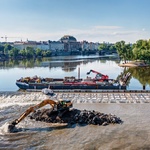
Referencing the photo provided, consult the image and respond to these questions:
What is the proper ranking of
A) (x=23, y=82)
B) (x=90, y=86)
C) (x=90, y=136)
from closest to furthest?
(x=90, y=136), (x=90, y=86), (x=23, y=82)

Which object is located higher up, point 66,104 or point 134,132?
point 66,104

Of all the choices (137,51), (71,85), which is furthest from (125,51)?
(71,85)

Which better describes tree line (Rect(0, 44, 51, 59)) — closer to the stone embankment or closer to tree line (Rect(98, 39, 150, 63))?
tree line (Rect(98, 39, 150, 63))

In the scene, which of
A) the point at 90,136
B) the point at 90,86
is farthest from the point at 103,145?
the point at 90,86

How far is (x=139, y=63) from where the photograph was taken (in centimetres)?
8638

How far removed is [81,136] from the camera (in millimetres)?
20484

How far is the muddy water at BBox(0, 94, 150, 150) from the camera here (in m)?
18.7

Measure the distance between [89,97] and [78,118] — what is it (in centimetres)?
990

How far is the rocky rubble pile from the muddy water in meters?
0.63

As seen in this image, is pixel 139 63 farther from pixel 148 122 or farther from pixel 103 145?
pixel 103 145

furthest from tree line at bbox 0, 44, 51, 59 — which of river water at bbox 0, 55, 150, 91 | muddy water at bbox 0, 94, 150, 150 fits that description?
muddy water at bbox 0, 94, 150, 150

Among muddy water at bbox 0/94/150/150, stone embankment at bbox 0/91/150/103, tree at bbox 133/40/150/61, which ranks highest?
tree at bbox 133/40/150/61

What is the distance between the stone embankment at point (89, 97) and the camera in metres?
31.8

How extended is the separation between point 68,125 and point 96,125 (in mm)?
2283
